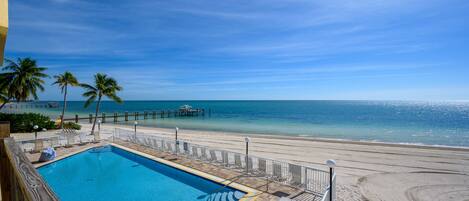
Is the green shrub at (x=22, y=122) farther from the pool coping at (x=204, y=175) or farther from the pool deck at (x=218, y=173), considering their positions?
the pool coping at (x=204, y=175)

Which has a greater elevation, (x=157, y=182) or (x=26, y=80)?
(x=26, y=80)

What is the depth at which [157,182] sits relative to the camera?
1112 centimetres

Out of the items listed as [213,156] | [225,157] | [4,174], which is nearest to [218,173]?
[225,157]

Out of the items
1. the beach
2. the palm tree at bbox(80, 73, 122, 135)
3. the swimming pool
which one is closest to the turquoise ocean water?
the beach

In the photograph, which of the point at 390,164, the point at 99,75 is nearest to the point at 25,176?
the point at 390,164

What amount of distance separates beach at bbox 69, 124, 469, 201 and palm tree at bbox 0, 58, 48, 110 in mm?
17269

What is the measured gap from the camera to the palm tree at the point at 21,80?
23.2m

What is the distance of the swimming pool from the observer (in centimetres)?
962

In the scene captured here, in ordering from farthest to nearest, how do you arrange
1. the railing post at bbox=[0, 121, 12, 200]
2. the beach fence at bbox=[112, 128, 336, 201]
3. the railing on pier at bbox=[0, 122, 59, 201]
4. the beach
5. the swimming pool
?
1. the beach
2. the swimming pool
3. the beach fence at bbox=[112, 128, 336, 201]
4. the railing post at bbox=[0, 121, 12, 200]
5. the railing on pier at bbox=[0, 122, 59, 201]

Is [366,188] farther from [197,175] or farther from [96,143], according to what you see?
[96,143]

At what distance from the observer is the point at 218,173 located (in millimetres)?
11203

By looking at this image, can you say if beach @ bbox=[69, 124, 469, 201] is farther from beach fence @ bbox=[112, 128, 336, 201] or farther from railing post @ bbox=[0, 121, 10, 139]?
railing post @ bbox=[0, 121, 10, 139]

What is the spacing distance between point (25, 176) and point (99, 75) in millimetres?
26219

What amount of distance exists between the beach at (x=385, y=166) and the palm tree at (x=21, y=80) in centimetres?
1727
